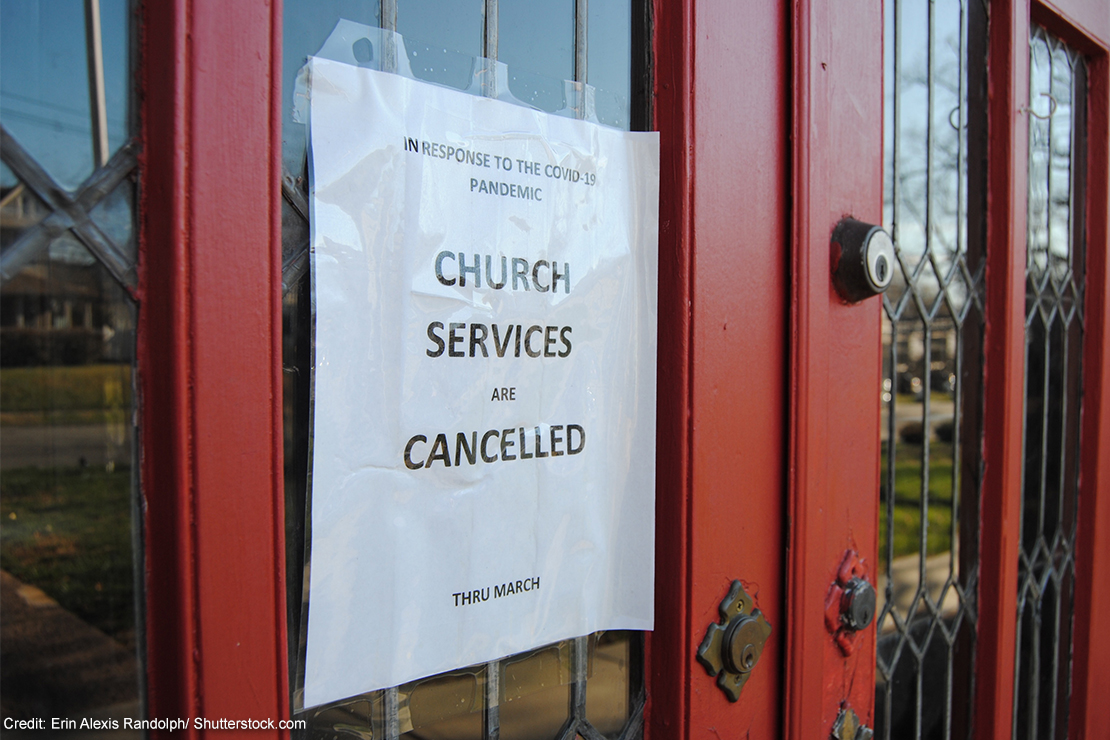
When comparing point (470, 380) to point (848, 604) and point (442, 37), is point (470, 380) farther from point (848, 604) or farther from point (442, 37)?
point (848, 604)

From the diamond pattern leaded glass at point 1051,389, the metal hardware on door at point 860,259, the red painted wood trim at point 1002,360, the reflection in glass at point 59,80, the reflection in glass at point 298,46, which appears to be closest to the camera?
the reflection in glass at point 59,80

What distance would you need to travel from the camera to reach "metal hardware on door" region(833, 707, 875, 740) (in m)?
1.14

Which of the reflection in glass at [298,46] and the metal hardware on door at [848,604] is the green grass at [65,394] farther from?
the metal hardware on door at [848,604]

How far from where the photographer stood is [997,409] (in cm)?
143

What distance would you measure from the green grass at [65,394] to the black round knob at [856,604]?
3.52 ft

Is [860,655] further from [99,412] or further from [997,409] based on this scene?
[99,412]

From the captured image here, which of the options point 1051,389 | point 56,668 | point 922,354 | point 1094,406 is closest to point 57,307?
point 56,668

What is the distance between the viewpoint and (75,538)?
0.61m

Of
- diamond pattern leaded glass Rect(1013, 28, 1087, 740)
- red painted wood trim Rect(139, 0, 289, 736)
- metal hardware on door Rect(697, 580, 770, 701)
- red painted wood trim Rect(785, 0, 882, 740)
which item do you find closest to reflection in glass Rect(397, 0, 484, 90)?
red painted wood trim Rect(139, 0, 289, 736)

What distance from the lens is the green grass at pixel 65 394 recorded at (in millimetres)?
576

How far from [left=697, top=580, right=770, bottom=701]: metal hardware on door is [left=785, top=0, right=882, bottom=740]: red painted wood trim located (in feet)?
0.28

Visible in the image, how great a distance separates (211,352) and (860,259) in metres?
0.92

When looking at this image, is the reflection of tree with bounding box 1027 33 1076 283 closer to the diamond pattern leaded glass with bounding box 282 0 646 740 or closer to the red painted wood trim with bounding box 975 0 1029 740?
the red painted wood trim with bounding box 975 0 1029 740

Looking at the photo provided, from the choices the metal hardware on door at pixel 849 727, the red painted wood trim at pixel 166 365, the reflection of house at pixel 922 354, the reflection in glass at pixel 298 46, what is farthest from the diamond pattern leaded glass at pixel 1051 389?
the red painted wood trim at pixel 166 365
